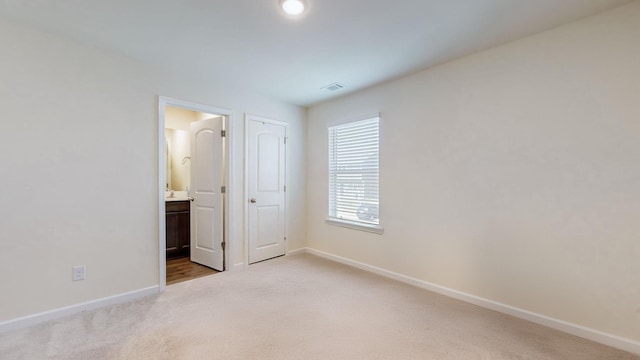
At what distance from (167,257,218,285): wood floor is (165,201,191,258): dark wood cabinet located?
0.21 metres

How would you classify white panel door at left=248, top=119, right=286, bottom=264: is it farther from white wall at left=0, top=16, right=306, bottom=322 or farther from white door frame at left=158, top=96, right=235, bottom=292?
white wall at left=0, top=16, right=306, bottom=322

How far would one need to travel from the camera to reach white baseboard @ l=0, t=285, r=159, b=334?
7.17 ft

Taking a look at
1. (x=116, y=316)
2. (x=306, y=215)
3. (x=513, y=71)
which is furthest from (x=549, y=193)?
(x=116, y=316)

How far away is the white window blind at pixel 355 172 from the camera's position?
3615 millimetres

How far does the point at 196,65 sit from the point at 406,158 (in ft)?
8.35

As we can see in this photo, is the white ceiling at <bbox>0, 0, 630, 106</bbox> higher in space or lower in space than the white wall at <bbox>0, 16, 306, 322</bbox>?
higher

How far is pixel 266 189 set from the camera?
404 cm

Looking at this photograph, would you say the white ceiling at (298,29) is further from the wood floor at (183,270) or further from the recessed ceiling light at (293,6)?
the wood floor at (183,270)

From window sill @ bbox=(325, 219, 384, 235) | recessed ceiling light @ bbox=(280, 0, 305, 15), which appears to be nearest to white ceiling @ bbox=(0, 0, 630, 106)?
recessed ceiling light @ bbox=(280, 0, 305, 15)

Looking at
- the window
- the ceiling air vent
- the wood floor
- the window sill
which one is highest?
the ceiling air vent

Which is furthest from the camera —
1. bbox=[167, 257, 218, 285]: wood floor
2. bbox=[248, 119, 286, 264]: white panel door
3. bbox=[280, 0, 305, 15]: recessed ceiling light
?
bbox=[248, 119, 286, 264]: white panel door

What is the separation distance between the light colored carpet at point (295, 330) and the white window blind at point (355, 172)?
44.6 inches

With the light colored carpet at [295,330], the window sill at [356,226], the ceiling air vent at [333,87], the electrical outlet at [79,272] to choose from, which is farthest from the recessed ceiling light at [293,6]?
the electrical outlet at [79,272]

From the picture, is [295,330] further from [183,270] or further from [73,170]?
[73,170]
